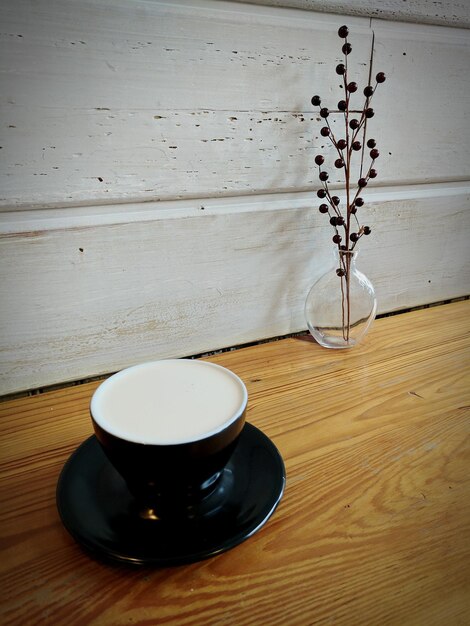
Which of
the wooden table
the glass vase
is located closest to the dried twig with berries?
the glass vase

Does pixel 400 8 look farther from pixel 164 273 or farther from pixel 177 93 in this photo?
pixel 164 273

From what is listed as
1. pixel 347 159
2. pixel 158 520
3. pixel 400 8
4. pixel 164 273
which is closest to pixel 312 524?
pixel 158 520

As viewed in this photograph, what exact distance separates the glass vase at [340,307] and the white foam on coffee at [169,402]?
0.32 m

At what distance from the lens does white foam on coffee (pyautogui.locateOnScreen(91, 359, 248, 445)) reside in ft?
1.12

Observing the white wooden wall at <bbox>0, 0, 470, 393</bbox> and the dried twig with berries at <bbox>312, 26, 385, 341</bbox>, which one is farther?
the dried twig with berries at <bbox>312, 26, 385, 341</bbox>

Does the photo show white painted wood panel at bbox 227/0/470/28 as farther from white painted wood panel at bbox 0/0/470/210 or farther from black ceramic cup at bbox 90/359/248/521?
black ceramic cup at bbox 90/359/248/521

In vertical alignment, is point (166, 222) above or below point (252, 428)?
above

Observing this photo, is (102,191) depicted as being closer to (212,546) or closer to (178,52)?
(178,52)

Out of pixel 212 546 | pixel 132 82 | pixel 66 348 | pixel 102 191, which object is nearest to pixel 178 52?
pixel 132 82

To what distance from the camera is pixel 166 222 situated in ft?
2.04

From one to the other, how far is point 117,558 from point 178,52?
53 centimetres

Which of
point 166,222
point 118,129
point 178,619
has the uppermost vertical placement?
point 118,129

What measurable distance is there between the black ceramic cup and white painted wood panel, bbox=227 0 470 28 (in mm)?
490

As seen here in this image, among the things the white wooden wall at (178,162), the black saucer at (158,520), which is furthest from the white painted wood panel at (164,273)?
the black saucer at (158,520)
